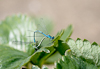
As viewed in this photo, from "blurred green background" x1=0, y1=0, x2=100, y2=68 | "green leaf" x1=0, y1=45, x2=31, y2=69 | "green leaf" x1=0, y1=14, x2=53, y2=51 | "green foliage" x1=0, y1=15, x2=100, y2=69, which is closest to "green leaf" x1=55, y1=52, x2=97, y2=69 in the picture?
"green foliage" x1=0, y1=15, x2=100, y2=69

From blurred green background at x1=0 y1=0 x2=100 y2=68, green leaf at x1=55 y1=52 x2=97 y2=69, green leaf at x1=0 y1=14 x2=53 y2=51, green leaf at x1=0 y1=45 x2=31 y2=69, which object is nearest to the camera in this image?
green leaf at x1=55 y1=52 x2=97 y2=69

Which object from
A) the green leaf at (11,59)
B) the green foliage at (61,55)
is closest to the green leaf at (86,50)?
the green foliage at (61,55)

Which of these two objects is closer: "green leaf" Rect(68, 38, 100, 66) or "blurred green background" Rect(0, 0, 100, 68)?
"green leaf" Rect(68, 38, 100, 66)

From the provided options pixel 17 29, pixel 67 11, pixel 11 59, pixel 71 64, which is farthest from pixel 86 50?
pixel 67 11

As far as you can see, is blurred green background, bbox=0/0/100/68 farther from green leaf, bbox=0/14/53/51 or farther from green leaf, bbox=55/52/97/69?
green leaf, bbox=55/52/97/69

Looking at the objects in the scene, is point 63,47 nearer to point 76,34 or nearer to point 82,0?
point 76,34
